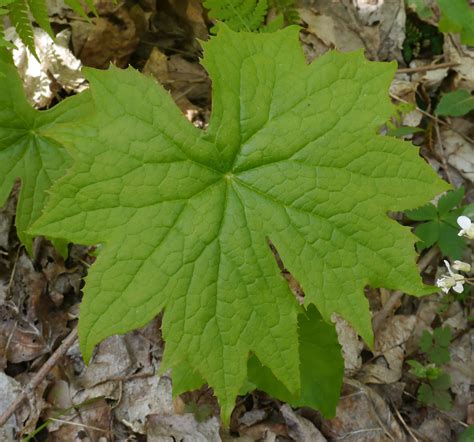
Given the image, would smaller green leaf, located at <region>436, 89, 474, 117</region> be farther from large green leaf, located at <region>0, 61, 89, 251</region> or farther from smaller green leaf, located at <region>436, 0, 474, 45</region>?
large green leaf, located at <region>0, 61, 89, 251</region>

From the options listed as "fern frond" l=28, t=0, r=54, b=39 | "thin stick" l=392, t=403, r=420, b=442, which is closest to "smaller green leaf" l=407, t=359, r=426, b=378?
"thin stick" l=392, t=403, r=420, b=442

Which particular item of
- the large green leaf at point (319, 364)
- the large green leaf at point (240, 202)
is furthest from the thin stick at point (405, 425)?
the large green leaf at point (240, 202)

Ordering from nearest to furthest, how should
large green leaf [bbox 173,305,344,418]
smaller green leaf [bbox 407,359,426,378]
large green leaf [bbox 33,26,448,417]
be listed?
1. large green leaf [bbox 33,26,448,417]
2. large green leaf [bbox 173,305,344,418]
3. smaller green leaf [bbox 407,359,426,378]

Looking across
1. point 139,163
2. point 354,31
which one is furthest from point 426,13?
point 139,163

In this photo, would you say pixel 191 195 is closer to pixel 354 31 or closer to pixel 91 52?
pixel 91 52

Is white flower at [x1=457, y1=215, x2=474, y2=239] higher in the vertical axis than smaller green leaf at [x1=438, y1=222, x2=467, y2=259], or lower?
higher

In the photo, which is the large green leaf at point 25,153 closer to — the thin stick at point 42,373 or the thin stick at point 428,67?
the thin stick at point 42,373
